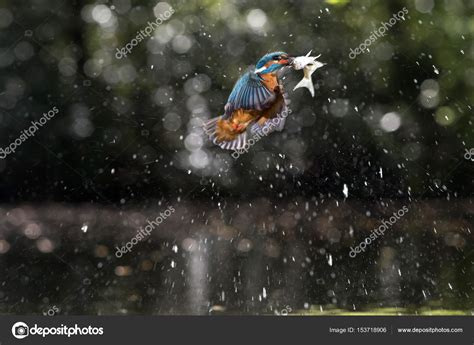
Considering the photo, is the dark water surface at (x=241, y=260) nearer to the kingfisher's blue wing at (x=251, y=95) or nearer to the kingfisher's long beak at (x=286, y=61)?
the kingfisher's blue wing at (x=251, y=95)

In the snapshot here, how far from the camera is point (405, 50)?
11.1 metres

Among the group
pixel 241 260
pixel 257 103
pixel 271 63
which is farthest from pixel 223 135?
pixel 241 260

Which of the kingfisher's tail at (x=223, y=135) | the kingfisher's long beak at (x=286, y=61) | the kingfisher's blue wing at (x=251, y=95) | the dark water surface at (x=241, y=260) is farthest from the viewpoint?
the dark water surface at (x=241, y=260)

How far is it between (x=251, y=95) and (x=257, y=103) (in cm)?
7

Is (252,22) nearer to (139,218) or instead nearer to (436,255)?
(139,218)

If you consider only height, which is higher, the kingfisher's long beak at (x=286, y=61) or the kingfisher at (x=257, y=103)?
the kingfisher's long beak at (x=286, y=61)

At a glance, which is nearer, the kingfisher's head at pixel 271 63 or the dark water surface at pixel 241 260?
the kingfisher's head at pixel 271 63

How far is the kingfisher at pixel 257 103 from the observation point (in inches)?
169

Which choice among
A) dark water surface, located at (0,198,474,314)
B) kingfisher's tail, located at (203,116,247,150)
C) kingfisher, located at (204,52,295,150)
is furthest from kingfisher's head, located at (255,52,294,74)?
dark water surface, located at (0,198,474,314)

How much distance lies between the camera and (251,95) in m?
4.32

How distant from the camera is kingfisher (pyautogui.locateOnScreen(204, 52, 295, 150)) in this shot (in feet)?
14.1

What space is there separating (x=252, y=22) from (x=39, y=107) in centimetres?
402

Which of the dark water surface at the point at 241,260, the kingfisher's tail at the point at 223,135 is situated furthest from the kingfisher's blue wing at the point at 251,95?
the dark water surface at the point at 241,260

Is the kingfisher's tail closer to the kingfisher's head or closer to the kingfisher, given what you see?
the kingfisher
